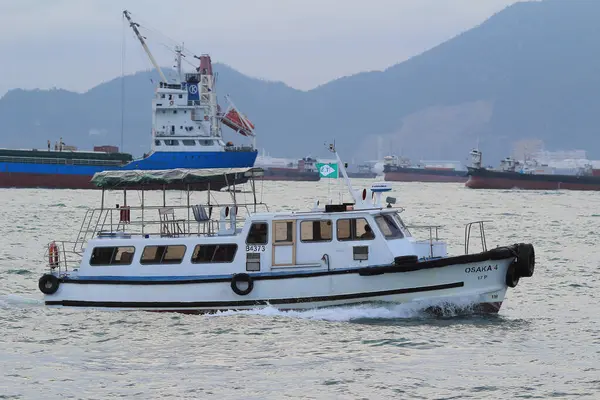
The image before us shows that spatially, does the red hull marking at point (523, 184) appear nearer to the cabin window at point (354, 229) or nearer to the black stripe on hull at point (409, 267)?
the black stripe on hull at point (409, 267)

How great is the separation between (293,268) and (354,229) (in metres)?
1.82

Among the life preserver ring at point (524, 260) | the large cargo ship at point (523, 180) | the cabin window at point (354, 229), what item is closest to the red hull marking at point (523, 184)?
the large cargo ship at point (523, 180)

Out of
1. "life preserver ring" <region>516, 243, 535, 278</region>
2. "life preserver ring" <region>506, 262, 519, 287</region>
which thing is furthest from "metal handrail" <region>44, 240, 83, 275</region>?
"life preserver ring" <region>516, 243, 535, 278</region>

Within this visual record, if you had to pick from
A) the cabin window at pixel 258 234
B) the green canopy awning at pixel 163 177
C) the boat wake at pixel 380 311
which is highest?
the green canopy awning at pixel 163 177

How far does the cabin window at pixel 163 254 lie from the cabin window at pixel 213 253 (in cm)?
40

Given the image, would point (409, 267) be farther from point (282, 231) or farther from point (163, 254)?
point (163, 254)

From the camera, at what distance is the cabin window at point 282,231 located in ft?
77.4

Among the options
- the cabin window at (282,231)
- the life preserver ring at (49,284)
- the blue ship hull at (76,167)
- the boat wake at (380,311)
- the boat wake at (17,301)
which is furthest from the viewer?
the blue ship hull at (76,167)

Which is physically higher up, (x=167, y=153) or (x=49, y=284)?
(x=167, y=153)

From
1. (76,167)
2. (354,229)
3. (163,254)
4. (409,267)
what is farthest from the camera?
(76,167)

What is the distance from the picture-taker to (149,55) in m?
118

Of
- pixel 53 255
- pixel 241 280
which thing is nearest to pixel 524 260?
pixel 241 280

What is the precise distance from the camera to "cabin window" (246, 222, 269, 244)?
23625 millimetres

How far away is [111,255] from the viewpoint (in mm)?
24578
